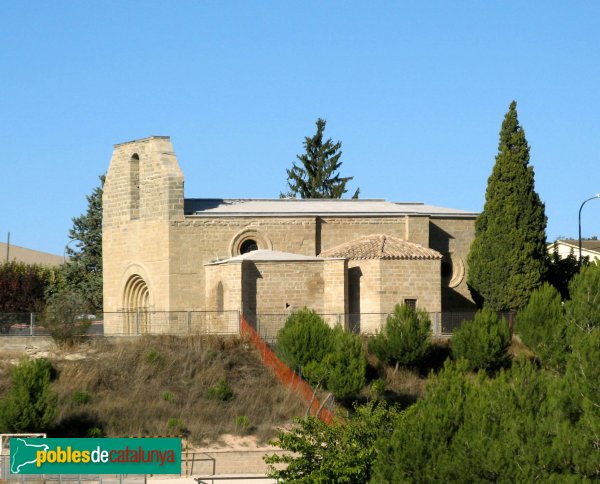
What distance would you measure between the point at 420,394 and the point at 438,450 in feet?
48.1

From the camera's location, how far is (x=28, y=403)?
37.8 m

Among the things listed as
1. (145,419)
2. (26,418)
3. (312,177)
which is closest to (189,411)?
(145,419)

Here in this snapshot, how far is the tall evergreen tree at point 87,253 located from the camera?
68.1m

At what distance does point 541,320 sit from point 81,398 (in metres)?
16.0

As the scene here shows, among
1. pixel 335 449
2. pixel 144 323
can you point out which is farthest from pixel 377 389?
pixel 335 449

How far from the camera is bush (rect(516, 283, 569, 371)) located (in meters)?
44.0

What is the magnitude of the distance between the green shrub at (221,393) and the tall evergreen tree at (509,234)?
1184cm

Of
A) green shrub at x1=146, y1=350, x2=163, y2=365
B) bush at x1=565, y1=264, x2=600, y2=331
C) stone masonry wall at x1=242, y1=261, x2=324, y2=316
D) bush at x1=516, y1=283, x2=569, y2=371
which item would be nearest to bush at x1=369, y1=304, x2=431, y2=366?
stone masonry wall at x1=242, y1=261, x2=324, y2=316

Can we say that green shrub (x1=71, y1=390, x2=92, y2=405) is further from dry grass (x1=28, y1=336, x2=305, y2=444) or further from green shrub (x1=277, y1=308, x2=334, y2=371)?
green shrub (x1=277, y1=308, x2=334, y2=371)

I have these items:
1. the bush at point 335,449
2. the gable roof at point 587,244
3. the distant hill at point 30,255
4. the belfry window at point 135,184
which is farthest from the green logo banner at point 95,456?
the distant hill at point 30,255

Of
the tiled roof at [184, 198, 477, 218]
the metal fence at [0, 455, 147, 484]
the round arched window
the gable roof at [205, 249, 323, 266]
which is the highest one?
the tiled roof at [184, 198, 477, 218]

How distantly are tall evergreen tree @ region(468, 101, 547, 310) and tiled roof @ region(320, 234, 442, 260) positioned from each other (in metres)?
2.71

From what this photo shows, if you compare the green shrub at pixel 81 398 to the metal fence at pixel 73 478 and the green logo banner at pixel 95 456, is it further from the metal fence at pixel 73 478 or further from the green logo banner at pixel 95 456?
the metal fence at pixel 73 478

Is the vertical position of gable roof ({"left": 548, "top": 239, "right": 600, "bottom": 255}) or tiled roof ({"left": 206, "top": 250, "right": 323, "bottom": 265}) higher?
gable roof ({"left": 548, "top": 239, "right": 600, "bottom": 255})
